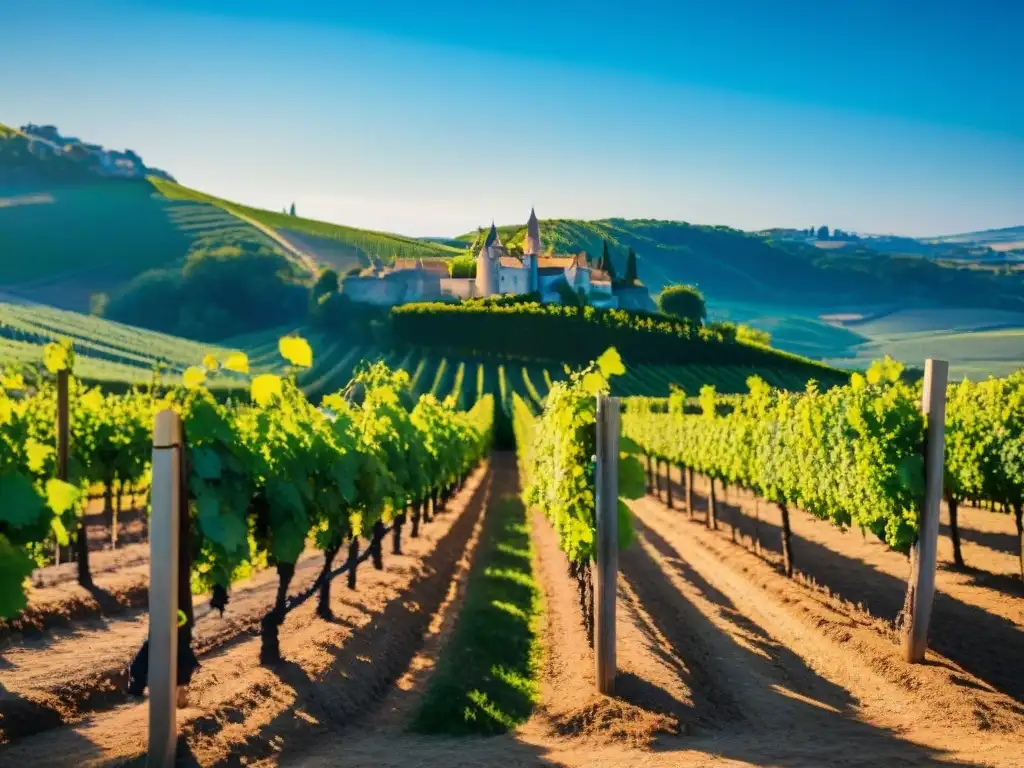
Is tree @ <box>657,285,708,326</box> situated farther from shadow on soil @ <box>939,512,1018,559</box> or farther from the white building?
shadow on soil @ <box>939,512,1018,559</box>

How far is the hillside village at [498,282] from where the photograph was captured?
4035 inches

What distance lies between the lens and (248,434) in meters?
8.23

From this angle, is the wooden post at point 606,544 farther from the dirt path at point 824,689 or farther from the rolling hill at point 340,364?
the rolling hill at point 340,364

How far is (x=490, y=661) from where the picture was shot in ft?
33.8

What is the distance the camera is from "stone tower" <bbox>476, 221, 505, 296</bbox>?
110m

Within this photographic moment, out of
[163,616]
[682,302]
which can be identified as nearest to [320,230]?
[682,302]

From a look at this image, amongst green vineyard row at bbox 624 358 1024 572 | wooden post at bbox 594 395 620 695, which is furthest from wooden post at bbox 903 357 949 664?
wooden post at bbox 594 395 620 695

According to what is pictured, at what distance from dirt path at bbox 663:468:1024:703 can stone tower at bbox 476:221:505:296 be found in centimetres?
8824

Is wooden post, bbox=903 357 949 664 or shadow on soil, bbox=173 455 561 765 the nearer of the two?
shadow on soil, bbox=173 455 561 765

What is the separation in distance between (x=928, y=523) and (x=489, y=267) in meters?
102

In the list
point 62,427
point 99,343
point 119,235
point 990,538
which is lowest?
point 990,538

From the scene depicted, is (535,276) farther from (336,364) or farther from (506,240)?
(506,240)

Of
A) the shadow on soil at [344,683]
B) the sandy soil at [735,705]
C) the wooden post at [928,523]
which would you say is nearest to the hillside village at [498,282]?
the shadow on soil at [344,683]

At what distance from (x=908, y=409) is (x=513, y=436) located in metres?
53.6
